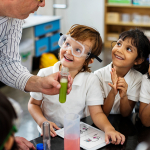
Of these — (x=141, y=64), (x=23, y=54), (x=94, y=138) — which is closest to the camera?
(x=94, y=138)

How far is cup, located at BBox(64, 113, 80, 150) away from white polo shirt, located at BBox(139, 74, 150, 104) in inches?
23.4

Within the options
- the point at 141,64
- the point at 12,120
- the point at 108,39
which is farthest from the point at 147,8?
the point at 12,120

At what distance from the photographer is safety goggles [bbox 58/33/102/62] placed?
4.48 feet

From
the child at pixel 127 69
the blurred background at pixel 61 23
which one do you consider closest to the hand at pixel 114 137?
the child at pixel 127 69

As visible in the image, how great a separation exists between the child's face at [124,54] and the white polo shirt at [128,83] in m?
0.10

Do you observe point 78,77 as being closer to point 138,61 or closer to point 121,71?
point 121,71

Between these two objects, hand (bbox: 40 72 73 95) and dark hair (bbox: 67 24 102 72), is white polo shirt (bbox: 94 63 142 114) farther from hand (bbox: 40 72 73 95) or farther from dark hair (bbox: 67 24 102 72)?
hand (bbox: 40 72 73 95)

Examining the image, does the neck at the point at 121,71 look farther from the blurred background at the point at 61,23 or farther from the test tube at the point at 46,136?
the blurred background at the point at 61,23

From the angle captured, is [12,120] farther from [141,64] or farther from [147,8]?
[147,8]

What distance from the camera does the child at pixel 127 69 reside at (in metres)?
1.45

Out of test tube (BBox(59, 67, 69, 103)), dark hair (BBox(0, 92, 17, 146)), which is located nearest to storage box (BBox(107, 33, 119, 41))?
test tube (BBox(59, 67, 69, 103))

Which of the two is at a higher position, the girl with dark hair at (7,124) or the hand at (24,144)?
the girl with dark hair at (7,124)

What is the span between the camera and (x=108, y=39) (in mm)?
6027

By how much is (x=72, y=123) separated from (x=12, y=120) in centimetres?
41
